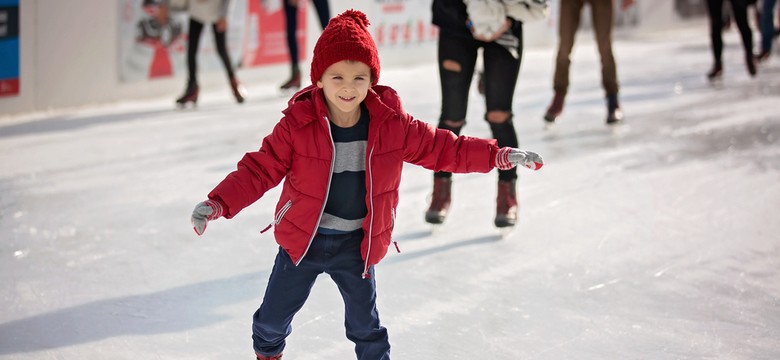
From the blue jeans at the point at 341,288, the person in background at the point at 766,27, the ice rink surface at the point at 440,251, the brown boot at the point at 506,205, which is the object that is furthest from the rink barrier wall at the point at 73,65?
the person in background at the point at 766,27

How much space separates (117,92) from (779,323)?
15.5 feet

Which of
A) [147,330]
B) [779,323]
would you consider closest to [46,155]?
[147,330]

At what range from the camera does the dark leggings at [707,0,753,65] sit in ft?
23.8

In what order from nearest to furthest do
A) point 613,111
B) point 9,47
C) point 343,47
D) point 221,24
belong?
point 343,47
point 9,47
point 613,111
point 221,24

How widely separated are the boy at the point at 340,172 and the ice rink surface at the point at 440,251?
407 mm

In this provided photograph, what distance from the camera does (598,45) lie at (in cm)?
564

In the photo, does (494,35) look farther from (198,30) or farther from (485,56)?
(198,30)

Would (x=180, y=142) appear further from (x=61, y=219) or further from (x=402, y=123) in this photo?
(x=402, y=123)

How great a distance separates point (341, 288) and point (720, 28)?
19.4 ft

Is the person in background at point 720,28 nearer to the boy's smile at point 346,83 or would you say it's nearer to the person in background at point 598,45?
the person in background at point 598,45

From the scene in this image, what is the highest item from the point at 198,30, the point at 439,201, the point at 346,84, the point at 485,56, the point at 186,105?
the point at 346,84

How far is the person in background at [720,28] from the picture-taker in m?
7.27

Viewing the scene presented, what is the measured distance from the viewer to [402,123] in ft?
7.34

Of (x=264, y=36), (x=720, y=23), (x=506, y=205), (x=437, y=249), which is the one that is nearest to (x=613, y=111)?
(x=720, y=23)
